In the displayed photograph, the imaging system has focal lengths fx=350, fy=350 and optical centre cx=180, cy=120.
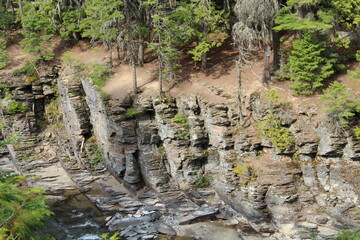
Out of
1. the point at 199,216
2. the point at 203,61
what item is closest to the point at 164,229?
the point at 199,216

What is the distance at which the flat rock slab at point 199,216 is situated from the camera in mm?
21734

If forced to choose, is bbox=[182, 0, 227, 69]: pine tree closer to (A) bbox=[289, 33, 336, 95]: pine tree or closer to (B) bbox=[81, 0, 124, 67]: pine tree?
(B) bbox=[81, 0, 124, 67]: pine tree

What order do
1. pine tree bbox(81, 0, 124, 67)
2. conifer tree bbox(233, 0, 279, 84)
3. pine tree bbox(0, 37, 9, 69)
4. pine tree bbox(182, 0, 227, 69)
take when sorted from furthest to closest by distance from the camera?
pine tree bbox(0, 37, 9, 69) → pine tree bbox(182, 0, 227, 69) → pine tree bbox(81, 0, 124, 67) → conifer tree bbox(233, 0, 279, 84)

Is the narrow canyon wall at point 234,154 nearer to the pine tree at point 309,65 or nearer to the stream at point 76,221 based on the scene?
the pine tree at point 309,65

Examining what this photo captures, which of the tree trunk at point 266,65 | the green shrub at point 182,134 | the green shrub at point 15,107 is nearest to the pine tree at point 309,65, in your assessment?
the tree trunk at point 266,65

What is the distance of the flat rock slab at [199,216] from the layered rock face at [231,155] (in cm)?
113

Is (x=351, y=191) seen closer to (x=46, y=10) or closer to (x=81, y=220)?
(x=81, y=220)

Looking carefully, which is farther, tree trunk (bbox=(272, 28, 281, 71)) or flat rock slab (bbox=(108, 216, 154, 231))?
tree trunk (bbox=(272, 28, 281, 71))

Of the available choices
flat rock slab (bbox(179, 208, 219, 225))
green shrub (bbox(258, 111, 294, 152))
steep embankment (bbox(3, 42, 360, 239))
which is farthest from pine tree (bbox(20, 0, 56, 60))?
green shrub (bbox(258, 111, 294, 152))

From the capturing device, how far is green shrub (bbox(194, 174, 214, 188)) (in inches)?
Result: 971

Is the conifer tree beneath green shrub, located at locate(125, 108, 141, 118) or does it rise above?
above

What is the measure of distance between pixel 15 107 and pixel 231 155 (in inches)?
863

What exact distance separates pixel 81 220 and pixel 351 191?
16426 millimetres

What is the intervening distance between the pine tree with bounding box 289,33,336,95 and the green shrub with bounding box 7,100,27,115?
25159 mm
